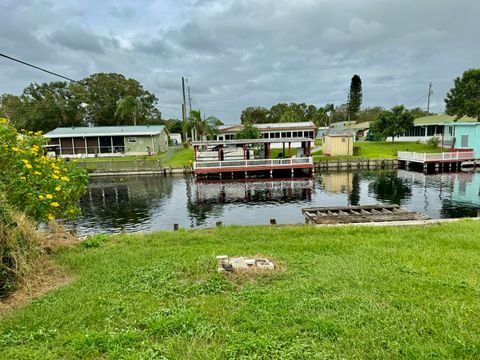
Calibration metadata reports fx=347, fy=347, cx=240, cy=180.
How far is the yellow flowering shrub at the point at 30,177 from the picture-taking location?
7137 millimetres

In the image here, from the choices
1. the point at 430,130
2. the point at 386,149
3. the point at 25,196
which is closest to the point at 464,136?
the point at 430,130

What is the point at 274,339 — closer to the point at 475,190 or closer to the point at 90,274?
the point at 90,274

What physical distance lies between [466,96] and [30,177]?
47.3 metres

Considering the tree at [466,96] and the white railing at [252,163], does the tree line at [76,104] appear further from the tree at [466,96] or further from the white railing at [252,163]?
the tree at [466,96]

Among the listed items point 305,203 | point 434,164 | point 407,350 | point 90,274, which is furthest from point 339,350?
point 434,164

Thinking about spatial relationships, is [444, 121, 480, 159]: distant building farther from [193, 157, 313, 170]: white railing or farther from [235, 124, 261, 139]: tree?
[235, 124, 261, 139]: tree

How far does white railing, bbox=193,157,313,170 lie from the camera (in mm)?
33281

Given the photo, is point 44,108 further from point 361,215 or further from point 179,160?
point 361,215

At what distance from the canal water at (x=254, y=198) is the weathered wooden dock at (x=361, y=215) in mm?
2436

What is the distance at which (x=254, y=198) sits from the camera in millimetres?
23891

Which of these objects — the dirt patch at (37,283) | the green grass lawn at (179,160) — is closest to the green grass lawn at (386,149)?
the green grass lawn at (179,160)

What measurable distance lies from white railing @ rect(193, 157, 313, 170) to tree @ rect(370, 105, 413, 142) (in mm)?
21499

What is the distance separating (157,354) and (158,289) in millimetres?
1857

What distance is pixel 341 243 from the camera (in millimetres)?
8188
